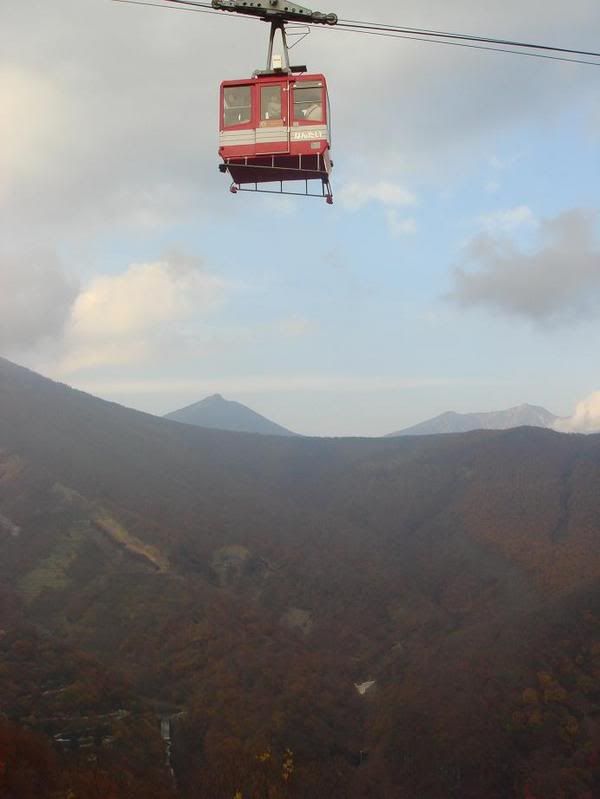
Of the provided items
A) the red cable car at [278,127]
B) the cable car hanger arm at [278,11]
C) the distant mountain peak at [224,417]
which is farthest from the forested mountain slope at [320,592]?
the distant mountain peak at [224,417]

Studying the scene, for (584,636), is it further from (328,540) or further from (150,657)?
(328,540)

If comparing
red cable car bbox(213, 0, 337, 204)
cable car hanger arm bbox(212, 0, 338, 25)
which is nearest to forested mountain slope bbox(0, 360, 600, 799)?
red cable car bbox(213, 0, 337, 204)

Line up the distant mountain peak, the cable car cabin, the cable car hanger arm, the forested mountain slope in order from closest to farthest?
the cable car hanger arm < the cable car cabin < the forested mountain slope < the distant mountain peak

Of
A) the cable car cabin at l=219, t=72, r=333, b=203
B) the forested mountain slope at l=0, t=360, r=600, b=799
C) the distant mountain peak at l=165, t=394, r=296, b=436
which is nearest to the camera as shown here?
the cable car cabin at l=219, t=72, r=333, b=203

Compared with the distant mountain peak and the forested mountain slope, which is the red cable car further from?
the distant mountain peak

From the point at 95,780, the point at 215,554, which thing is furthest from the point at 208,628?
the point at 95,780

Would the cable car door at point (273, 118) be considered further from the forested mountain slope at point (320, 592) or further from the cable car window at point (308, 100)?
the forested mountain slope at point (320, 592)
